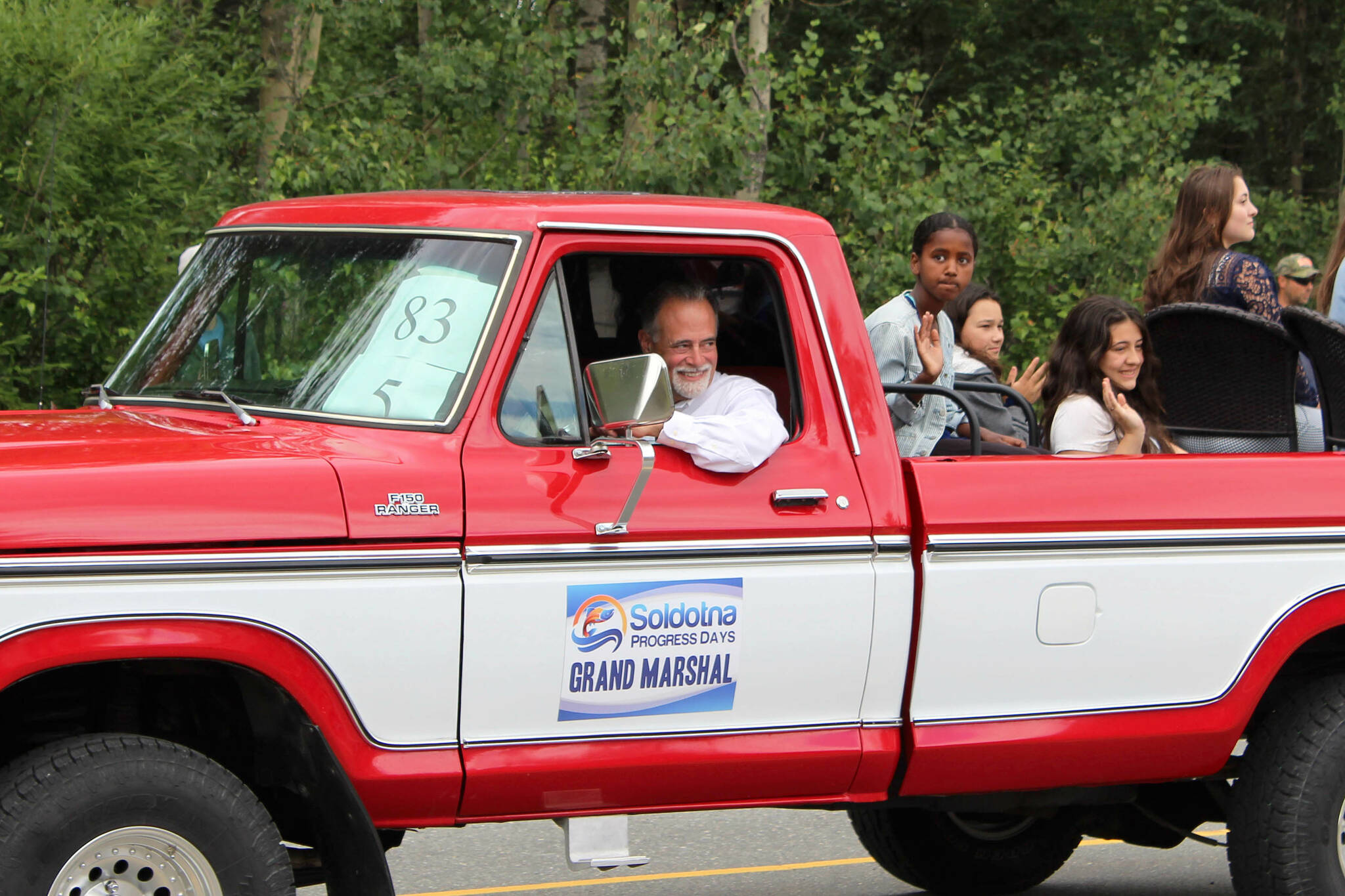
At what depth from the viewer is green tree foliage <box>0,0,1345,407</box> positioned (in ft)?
34.5

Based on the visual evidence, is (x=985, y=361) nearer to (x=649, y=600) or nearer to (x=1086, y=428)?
(x=1086, y=428)

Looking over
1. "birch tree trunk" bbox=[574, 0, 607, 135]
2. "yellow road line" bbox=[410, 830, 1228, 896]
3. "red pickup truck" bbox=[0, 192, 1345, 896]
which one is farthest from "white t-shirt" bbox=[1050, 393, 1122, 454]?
"birch tree trunk" bbox=[574, 0, 607, 135]

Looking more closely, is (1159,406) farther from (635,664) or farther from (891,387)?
(635,664)

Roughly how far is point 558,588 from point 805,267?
111 centimetres

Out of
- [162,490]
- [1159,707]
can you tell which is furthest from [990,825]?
[162,490]

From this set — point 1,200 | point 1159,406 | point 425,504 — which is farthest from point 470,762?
point 1,200

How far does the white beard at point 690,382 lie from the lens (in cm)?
466

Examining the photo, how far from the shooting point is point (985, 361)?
24.9 feet

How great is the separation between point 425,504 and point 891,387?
1.78 metres

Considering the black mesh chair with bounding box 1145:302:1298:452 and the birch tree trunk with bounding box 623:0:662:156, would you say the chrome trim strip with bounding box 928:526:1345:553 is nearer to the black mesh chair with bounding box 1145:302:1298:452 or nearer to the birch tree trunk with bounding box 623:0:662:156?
the black mesh chair with bounding box 1145:302:1298:452

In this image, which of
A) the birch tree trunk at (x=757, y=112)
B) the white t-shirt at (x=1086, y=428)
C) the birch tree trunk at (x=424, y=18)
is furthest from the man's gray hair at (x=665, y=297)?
the birch tree trunk at (x=424, y=18)

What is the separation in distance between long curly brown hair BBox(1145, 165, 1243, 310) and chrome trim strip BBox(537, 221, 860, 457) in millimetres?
2767

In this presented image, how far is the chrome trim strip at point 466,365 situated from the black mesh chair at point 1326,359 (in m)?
2.59

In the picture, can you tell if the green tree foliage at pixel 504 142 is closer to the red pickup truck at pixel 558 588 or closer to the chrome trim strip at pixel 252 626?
the red pickup truck at pixel 558 588
